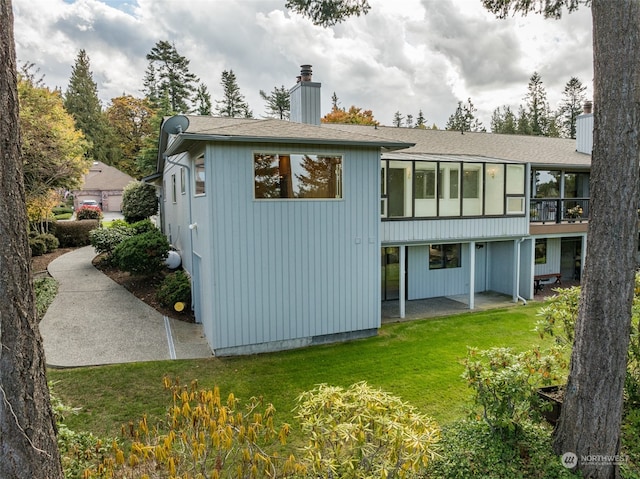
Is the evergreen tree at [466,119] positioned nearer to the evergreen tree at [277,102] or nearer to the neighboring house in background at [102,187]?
the evergreen tree at [277,102]

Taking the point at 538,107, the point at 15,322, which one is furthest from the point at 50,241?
the point at 538,107

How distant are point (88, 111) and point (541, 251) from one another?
4336 centimetres

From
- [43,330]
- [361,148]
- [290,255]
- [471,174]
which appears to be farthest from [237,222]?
[471,174]

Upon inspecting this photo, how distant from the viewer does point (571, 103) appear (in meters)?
41.9

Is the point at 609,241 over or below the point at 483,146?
below

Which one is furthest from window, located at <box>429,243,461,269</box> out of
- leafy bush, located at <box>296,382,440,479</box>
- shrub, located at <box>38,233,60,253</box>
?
shrub, located at <box>38,233,60,253</box>

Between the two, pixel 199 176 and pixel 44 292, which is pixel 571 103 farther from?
pixel 44 292

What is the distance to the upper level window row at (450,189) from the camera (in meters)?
10.8

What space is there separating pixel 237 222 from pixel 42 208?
12281mm

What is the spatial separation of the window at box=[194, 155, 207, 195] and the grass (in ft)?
11.7

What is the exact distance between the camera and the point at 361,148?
8.66 meters

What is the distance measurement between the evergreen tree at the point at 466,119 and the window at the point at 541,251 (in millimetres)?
42657

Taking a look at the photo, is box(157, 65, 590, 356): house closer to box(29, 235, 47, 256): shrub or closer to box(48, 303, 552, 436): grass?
box(48, 303, 552, 436): grass

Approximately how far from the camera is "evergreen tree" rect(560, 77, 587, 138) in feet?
136
